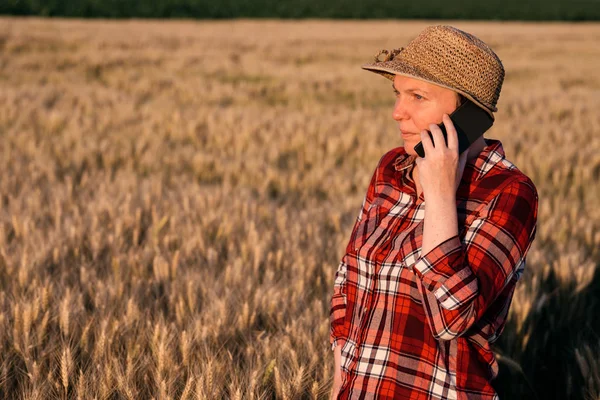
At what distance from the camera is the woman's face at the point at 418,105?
143cm

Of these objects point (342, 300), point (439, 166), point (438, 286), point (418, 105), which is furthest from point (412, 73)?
point (342, 300)

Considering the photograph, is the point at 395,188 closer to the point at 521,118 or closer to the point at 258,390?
the point at 258,390

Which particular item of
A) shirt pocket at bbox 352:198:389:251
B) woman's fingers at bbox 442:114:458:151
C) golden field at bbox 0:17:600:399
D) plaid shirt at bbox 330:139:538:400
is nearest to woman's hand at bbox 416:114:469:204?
woman's fingers at bbox 442:114:458:151

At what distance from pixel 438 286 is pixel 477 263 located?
0.10 meters

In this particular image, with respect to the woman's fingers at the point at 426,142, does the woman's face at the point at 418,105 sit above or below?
above

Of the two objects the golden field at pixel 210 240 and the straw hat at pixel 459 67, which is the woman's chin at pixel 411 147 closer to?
the straw hat at pixel 459 67

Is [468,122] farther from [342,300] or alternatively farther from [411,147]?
[342,300]

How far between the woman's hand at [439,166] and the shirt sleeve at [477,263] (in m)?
0.10

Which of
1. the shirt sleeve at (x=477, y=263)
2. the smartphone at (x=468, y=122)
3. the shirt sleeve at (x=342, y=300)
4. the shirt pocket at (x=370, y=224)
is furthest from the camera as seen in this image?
the shirt sleeve at (x=342, y=300)

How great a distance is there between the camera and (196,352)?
79.0 inches

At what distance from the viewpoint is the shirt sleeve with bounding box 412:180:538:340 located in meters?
1.29

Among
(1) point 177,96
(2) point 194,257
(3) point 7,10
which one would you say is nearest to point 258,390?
(2) point 194,257

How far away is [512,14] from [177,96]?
45143 mm

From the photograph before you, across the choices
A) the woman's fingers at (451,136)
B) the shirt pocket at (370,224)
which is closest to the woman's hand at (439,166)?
the woman's fingers at (451,136)
